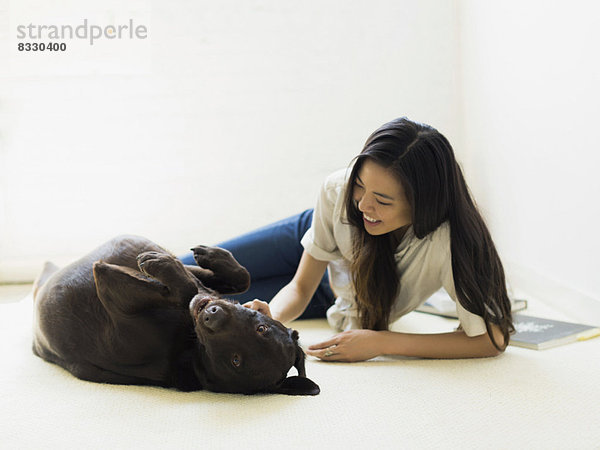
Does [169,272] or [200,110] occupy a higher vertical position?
[200,110]

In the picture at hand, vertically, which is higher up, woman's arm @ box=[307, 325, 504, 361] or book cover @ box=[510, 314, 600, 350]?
woman's arm @ box=[307, 325, 504, 361]

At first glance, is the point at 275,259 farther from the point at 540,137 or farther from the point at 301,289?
the point at 540,137

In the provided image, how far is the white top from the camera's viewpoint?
1.78 meters

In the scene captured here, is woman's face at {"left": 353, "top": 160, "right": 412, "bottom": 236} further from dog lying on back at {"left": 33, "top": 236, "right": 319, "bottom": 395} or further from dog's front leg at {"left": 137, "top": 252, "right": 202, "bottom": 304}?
dog's front leg at {"left": 137, "top": 252, "right": 202, "bottom": 304}

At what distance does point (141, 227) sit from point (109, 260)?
8.39 ft

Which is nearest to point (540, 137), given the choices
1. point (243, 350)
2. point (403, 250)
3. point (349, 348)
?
point (403, 250)

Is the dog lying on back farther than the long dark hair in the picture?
No

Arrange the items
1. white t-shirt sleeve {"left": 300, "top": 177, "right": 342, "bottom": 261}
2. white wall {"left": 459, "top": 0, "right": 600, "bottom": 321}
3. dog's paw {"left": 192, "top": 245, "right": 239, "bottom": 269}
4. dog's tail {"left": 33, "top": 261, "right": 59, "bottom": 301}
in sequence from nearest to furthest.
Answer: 1. dog's paw {"left": 192, "top": 245, "right": 239, "bottom": 269}
2. white t-shirt sleeve {"left": 300, "top": 177, "right": 342, "bottom": 261}
3. dog's tail {"left": 33, "top": 261, "right": 59, "bottom": 301}
4. white wall {"left": 459, "top": 0, "right": 600, "bottom": 321}

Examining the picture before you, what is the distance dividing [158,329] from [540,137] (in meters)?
2.06

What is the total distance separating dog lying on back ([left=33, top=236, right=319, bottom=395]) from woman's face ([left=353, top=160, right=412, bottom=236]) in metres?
0.44

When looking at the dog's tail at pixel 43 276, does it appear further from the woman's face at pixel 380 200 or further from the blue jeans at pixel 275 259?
the woman's face at pixel 380 200

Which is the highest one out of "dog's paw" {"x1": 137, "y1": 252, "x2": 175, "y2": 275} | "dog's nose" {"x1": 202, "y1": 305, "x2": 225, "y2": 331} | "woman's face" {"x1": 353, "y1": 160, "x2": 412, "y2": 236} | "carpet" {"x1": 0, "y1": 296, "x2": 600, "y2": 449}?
"woman's face" {"x1": 353, "y1": 160, "x2": 412, "y2": 236}

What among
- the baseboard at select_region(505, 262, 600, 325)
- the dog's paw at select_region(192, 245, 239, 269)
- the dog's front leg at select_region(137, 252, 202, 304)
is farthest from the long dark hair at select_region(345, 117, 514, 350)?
the baseboard at select_region(505, 262, 600, 325)

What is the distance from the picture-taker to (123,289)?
1.39 metres
